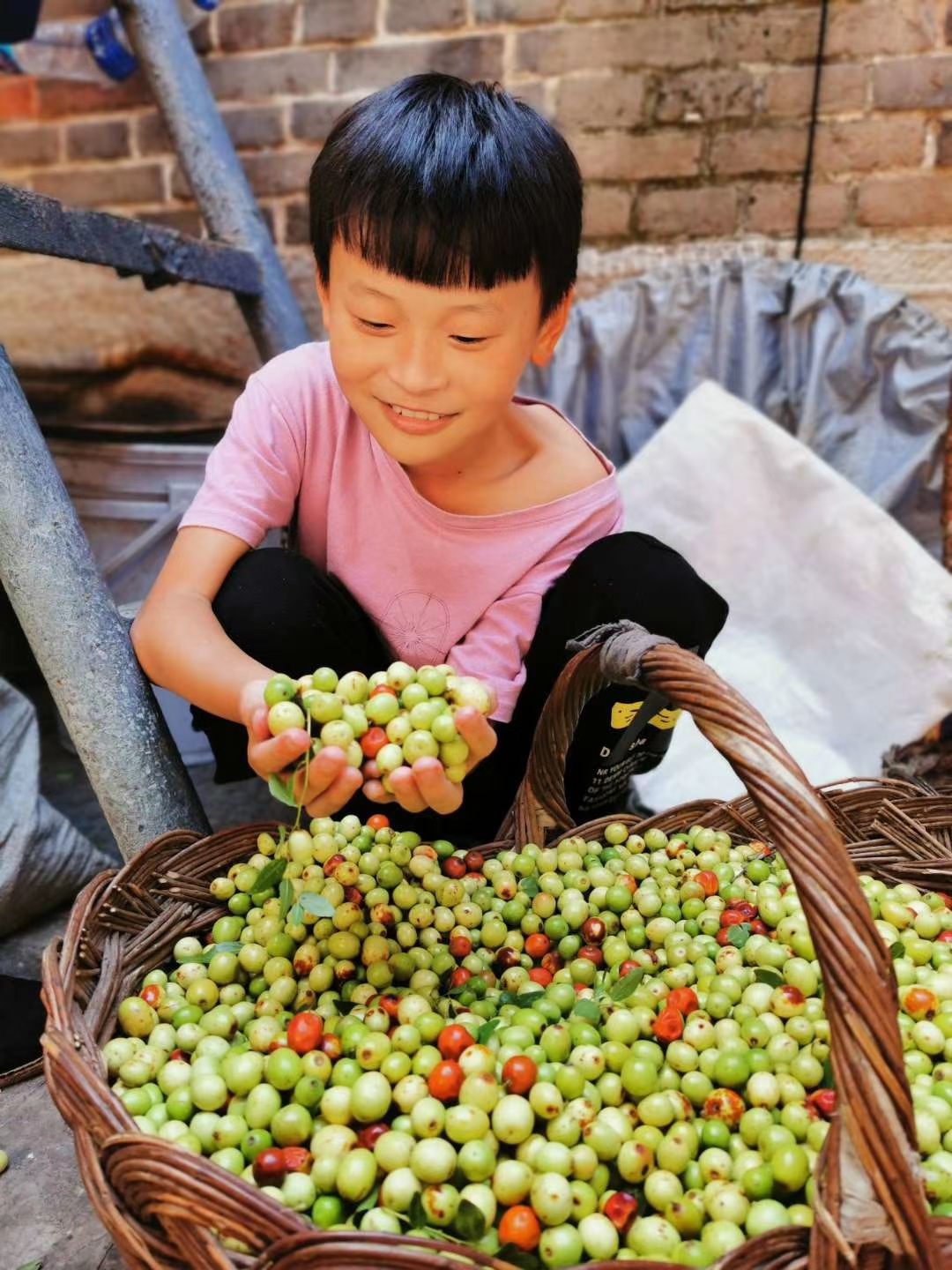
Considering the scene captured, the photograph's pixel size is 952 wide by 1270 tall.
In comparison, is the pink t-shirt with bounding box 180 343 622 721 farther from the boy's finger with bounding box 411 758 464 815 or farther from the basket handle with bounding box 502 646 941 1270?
the basket handle with bounding box 502 646 941 1270

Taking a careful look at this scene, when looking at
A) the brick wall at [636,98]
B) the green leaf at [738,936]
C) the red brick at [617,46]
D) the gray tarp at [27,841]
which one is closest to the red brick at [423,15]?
the brick wall at [636,98]

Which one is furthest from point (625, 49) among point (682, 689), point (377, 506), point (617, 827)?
point (682, 689)

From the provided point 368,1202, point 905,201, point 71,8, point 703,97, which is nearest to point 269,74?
point 71,8

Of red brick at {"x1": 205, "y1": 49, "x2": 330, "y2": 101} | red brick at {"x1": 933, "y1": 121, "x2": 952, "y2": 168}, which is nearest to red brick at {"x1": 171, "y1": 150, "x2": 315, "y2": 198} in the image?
red brick at {"x1": 205, "y1": 49, "x2": 330, "y2": 101}

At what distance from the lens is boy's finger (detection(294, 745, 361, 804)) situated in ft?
3.36

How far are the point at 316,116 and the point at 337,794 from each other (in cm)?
237

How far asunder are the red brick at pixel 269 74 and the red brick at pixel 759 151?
1085 mm

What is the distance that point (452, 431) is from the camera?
1.37m

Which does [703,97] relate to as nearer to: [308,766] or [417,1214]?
[308,766]

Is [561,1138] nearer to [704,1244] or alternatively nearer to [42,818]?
[704,1244]

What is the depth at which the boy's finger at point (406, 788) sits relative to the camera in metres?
1.05

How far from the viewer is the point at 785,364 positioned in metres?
2.57

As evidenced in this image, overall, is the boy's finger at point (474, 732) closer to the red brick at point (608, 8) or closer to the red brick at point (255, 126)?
the red brick at point (608, 8)

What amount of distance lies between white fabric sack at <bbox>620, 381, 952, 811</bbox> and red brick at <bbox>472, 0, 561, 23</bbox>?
3.62 ft
